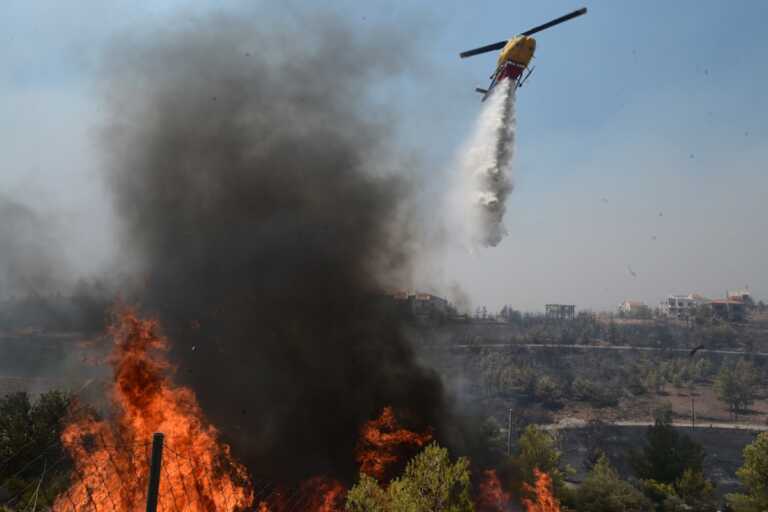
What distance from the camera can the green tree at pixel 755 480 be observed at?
105ft

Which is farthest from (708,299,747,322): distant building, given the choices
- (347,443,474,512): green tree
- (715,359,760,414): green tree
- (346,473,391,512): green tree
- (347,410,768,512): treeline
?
(346,473,391,512): green tree

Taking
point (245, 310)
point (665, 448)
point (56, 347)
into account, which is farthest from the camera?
point (56, 347)

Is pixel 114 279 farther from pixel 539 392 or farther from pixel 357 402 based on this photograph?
pixel 539 392

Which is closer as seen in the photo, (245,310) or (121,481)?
(121,481)

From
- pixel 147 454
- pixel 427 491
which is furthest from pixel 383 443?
pixel 147 454

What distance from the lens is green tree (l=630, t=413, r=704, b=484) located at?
40.3 meters

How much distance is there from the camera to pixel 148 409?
22.3 meters

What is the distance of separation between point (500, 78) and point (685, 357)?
338 feet

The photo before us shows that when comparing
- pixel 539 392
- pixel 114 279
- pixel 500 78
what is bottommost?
pixel 539 392

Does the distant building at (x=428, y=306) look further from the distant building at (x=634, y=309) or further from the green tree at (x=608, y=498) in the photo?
the distant building at (x=634, y=309)

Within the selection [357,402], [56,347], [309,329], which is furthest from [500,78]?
[56,347]

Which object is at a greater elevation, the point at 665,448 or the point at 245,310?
the point at 245,310

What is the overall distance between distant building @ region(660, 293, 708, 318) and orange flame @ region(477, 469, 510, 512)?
152382 mm

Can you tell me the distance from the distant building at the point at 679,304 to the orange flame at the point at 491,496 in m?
152
